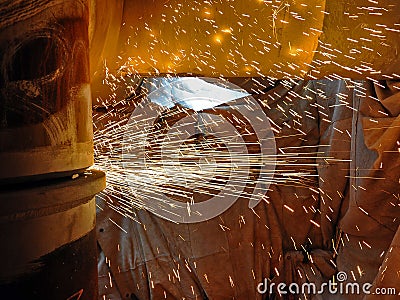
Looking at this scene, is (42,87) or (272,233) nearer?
(42,87)

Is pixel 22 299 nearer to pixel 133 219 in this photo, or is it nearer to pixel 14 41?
pixel 14 41

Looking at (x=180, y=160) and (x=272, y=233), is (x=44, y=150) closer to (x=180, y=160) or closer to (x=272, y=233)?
(x=180, y=160)

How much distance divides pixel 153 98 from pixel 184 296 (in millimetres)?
1682

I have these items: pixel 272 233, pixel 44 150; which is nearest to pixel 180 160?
pixel 272 233

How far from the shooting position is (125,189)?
4.20 m

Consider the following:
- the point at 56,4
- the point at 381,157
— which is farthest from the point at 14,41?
the point at 381,157

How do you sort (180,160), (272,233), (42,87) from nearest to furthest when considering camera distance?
(42,87)
(180,160)
(272,233)

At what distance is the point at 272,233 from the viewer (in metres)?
4.23

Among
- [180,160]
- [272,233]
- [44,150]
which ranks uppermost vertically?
[44,150]

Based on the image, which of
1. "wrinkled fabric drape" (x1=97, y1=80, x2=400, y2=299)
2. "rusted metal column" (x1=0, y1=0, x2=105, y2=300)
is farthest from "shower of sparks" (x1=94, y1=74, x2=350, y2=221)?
"rusted metal column" (x1=0, y1=0, x2=105, y2=300)

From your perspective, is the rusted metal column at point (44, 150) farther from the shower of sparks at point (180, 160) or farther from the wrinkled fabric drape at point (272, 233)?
the wrinkled fabric drape at point (272, 233)

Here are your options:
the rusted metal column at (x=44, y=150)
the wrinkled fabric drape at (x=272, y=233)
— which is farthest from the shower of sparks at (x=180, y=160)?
the rusted metal column at (x=44, y=150)

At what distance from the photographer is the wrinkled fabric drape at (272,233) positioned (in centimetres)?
401

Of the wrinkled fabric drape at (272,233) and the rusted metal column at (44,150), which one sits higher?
the rusted metal column at (44,150)
